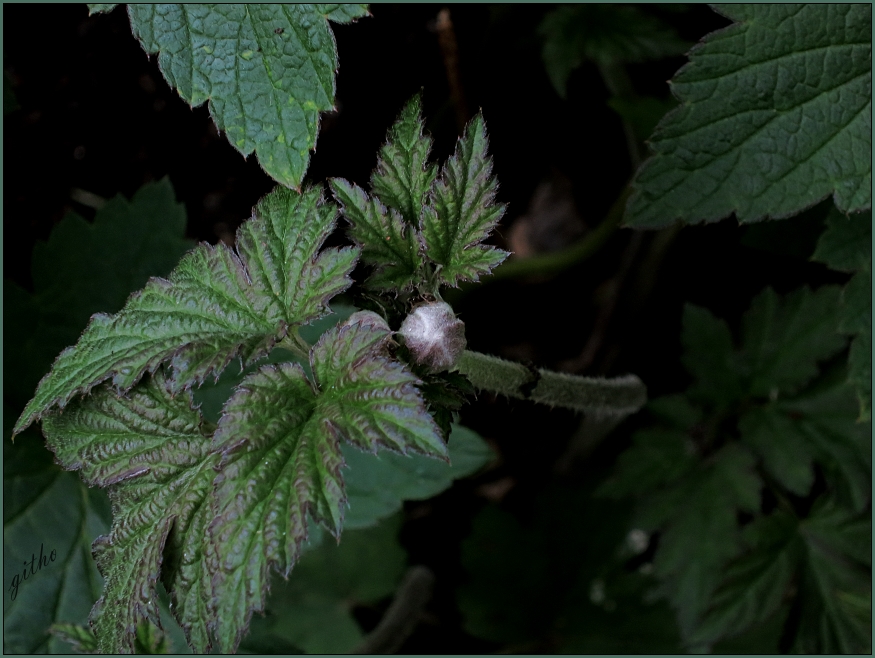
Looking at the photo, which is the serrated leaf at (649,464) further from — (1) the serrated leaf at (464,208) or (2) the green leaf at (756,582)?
(1) the serrated leaf at (464,208)

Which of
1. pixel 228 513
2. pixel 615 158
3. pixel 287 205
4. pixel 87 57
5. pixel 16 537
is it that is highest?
pixel 87 57

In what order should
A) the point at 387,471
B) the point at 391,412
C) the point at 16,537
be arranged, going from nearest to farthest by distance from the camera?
the point at 391,412 < the point at 16,537 < the point at 387,471

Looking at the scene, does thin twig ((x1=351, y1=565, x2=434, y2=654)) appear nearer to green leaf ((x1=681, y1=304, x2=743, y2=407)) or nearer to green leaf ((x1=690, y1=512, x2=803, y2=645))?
green leaf ((x1=690, y1=512, x2=803, y2=645))

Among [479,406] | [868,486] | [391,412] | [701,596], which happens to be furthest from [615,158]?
[391,412]

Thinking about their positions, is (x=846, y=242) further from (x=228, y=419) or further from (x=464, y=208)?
(x=228, y=419)

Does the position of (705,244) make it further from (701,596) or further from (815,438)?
(701,596)

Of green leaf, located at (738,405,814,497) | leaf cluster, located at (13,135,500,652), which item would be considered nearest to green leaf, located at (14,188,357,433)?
leaf cluster, located at (13,135,500,652)
